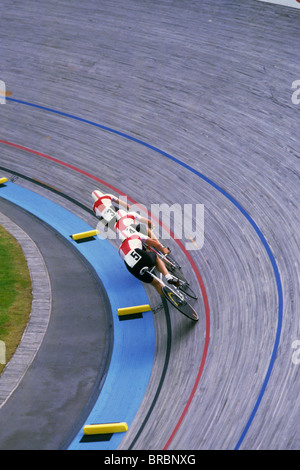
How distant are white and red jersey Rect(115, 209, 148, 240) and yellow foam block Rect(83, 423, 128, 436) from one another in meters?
1.82

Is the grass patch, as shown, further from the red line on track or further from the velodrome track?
the red line on track

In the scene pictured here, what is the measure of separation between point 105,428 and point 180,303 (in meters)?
1.34

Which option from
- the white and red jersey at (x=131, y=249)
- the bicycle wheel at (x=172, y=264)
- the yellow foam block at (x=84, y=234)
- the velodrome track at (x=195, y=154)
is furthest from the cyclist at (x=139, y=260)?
the yellow foam block at (x=84, y=234)

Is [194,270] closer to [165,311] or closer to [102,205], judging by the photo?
[165,311]

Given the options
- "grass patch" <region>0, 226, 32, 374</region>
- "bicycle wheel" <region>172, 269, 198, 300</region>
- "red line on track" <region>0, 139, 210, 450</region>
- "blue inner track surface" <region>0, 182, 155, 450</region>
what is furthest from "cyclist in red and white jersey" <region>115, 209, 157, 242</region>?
"grass patch" <region>0, 226, 32, 374</region>

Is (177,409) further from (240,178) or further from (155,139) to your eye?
(155,139)

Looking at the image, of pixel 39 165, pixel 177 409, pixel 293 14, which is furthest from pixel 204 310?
pixel 293 14

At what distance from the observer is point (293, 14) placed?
28.3ft

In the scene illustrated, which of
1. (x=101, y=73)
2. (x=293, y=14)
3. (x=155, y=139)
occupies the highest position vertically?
(x=293, y=14)

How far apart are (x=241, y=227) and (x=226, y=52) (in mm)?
3412

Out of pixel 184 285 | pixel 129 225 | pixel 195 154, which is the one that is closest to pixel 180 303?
pixel 184 285

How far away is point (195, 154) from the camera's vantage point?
26.0 ft

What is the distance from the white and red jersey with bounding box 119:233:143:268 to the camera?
5.63m

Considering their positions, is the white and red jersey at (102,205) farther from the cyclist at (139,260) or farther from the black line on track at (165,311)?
the black line on track at (165,311)
